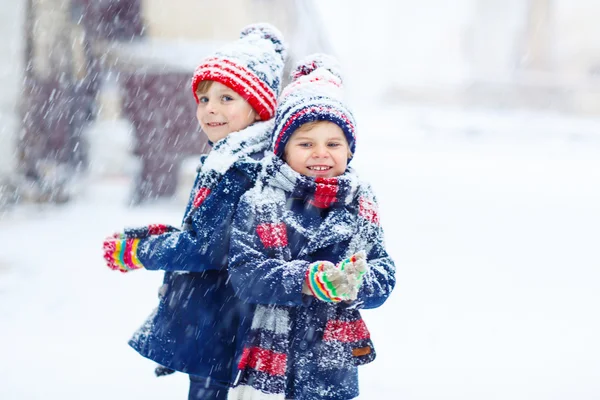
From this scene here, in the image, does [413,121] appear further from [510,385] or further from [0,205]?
[510,385]

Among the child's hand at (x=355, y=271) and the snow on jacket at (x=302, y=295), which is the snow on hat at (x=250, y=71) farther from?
the child's hand at (x=355, y=271)

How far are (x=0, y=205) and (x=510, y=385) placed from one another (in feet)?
18.2

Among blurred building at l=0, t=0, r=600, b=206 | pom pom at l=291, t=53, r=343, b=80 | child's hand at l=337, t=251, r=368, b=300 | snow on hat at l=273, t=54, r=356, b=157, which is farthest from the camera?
blurred building at l=0, t=0, r=600, b=206

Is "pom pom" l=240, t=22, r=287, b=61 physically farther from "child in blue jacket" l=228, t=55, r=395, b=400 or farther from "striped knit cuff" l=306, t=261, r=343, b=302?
"striped knit cuff" l=306, t=261, r=343, b=302

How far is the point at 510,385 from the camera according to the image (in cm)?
311

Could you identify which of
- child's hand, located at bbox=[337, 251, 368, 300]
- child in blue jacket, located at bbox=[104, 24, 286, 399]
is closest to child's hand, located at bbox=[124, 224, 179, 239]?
child in blue jacket, located at bbox=[104, 24, 286, 399]

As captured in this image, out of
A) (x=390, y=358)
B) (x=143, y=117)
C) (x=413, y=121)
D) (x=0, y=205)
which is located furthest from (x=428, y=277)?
(x=413, y=121)

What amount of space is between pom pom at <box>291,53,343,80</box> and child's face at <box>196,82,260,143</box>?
213 mm

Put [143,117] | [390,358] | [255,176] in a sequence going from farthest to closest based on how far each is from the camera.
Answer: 1. [143,117]
2. [390,358]
3. [255,176]

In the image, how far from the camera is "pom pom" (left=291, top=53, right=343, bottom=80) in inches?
78.3

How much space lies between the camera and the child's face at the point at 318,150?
5.72 feet

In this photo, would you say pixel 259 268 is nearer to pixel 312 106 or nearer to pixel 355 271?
pixel 355 271

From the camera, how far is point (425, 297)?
442cm

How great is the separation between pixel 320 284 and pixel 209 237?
1.42ft
